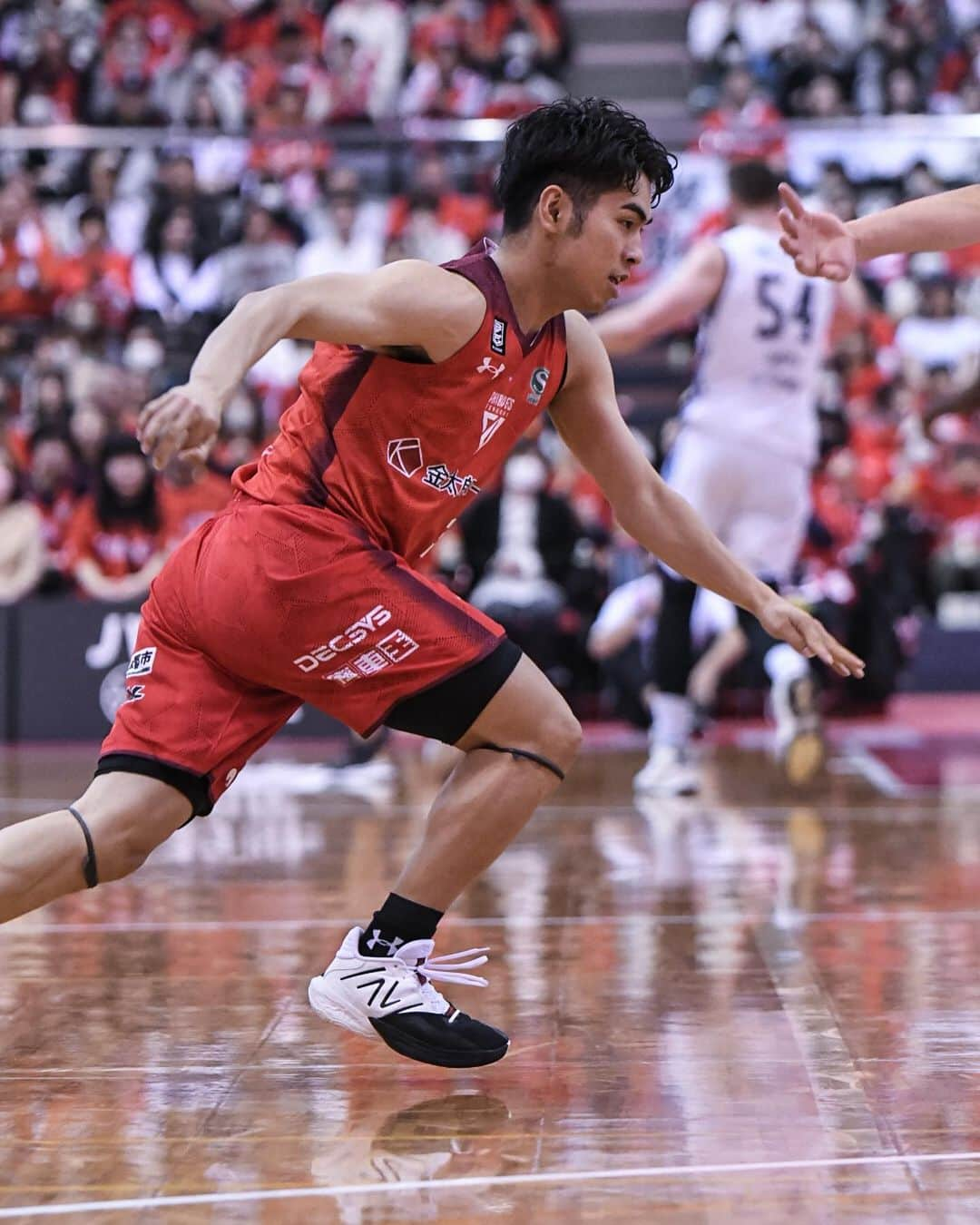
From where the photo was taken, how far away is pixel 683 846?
581cm

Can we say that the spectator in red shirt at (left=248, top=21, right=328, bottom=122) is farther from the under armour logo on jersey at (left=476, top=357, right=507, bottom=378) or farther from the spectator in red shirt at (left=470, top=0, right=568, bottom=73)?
the under armour logo on jersey at (left=476, top=357, right=507, bottom=378)

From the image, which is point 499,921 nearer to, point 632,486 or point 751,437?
point 632,486

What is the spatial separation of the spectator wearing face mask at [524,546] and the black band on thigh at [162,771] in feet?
20.3

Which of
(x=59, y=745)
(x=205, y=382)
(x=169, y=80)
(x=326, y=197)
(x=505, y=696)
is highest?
(x=169, y=80)

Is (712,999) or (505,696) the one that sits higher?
(505,696)

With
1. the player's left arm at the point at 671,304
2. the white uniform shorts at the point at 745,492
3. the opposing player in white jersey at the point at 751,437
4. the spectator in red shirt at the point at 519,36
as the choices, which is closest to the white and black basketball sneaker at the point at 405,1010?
the player's left arm at the point at 671,304

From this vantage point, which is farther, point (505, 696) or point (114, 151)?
point (114, 151)

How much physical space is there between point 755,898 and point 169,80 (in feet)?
32.7

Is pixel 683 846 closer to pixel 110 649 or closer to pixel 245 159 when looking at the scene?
pixel 110 649

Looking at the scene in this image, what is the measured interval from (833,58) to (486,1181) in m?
11.7

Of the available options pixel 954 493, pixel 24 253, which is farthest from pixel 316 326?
pixel 24 253

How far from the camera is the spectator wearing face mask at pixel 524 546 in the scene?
947 cm

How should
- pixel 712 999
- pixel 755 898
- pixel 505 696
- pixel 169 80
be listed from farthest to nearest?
pixel 169 80, pixel 755 898, pixel 712 999, pixel 505 696

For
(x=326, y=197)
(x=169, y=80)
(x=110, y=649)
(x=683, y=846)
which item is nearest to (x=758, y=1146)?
(x=683, y=846)
